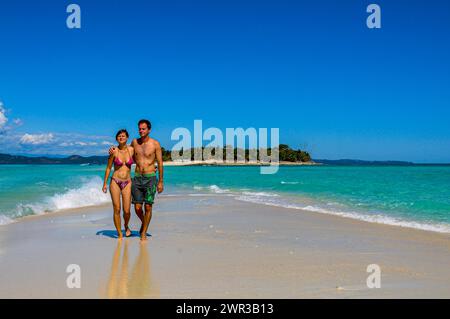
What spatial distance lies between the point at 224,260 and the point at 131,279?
153 centimetres

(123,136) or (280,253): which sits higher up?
(123,136)

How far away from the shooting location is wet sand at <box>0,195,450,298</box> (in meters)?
4.92

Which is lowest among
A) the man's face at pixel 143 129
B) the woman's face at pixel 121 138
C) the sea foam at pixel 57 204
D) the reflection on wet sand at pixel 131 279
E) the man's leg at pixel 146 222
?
the sea foam at pixel 57 204

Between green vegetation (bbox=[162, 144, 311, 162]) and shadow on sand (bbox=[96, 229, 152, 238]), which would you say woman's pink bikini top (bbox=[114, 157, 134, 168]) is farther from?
green vegetation (bbox=[162, 144, 311, 162])

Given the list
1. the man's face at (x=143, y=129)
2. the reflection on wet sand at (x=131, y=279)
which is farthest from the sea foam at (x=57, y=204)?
the reflection on wet sand at (x=131, y=279)

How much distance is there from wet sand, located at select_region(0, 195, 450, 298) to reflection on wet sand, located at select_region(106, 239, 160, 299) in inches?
0.4

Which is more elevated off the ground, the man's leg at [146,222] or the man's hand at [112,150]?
the man's hand at [112,150]

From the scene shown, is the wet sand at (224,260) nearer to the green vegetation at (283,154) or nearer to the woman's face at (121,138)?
the woman's face at (121,138)

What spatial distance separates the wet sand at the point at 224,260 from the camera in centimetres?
492

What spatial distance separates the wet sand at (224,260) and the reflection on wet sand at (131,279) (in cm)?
1
